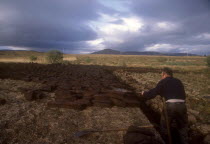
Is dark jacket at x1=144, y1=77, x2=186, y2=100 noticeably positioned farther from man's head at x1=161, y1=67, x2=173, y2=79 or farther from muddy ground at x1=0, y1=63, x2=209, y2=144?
muddy ground at x1=0, y1=63, x2=209, y2=144

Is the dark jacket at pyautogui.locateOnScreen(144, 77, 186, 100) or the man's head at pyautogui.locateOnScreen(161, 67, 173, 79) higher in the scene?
the man's head at pyautogui.locateOnScreen(161, 67, 173, 79)

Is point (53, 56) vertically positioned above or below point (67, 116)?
above

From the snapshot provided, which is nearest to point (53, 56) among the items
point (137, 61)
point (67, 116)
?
point (137, 61)

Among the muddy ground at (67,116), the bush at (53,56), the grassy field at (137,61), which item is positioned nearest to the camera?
the muddy ground at (67,116)

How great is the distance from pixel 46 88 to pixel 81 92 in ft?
5.39

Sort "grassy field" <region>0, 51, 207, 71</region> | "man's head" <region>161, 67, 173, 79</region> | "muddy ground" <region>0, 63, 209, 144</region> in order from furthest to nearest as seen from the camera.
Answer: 1. "grassy field" <region>0, 51, 207, 71</region>
2. "man's head" <region>161, 67, 173, 79</region>
3. "muddy ground" <region>0, 63, 209, 144</region>

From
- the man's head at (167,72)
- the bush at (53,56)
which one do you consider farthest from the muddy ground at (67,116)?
the bush at (53,56)

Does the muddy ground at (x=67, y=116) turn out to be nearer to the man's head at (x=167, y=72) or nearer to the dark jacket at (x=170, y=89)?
the dark jacket at (x=170, y=89)

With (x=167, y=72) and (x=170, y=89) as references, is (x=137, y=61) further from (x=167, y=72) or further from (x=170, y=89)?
(x=170, y=89)

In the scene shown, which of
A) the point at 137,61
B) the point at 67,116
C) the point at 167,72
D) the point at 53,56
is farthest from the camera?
the point at 137,61

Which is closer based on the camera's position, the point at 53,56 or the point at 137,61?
the point at 53,56

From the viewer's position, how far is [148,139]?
2.93 meters

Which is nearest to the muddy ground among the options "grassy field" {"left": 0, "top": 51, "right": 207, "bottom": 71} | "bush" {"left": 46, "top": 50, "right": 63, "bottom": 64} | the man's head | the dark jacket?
the dark jacket

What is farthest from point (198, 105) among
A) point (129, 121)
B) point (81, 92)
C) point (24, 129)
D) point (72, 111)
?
point (24, 129)
